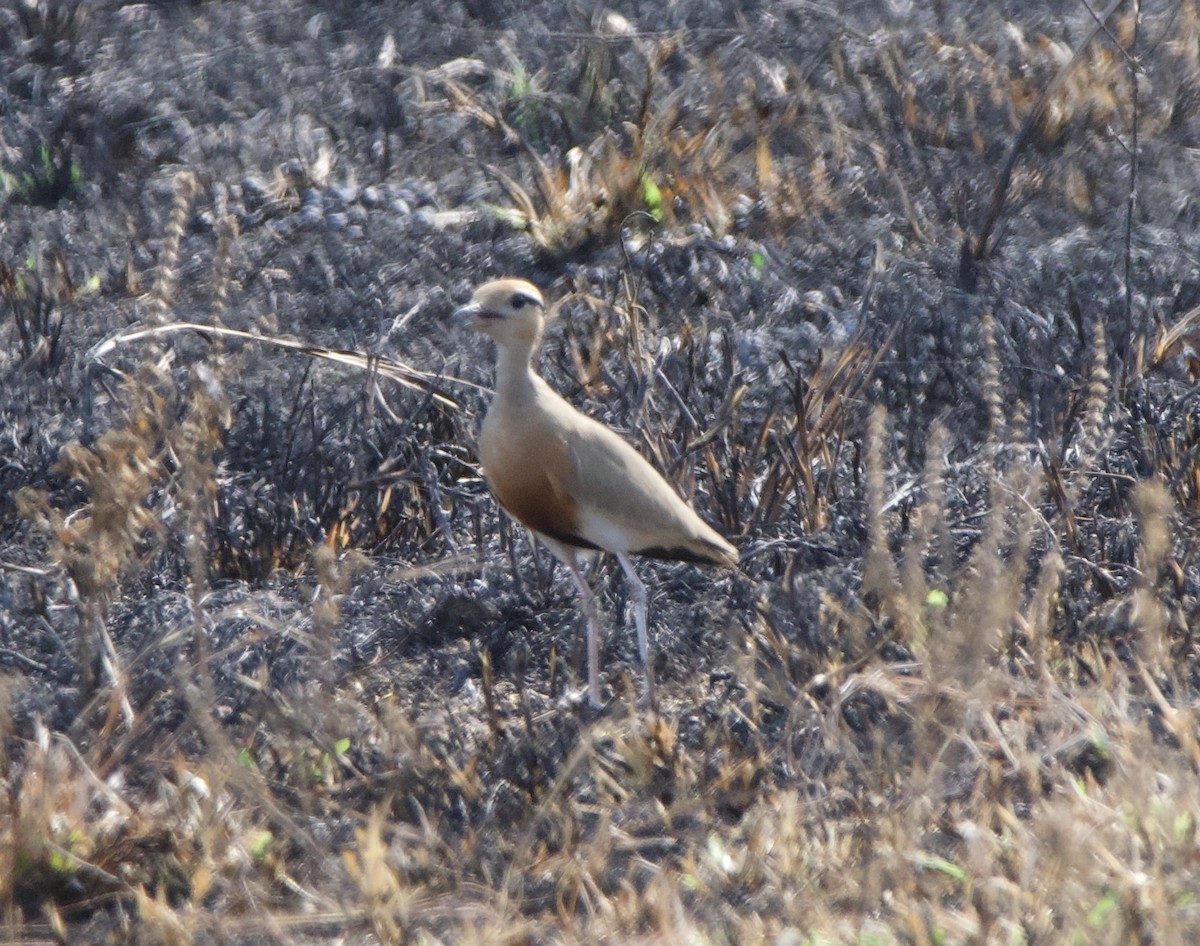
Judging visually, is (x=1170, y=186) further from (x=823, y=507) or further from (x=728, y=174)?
(x=823, y=507)

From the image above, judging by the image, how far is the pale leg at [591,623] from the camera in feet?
13.8

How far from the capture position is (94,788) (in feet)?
11.7

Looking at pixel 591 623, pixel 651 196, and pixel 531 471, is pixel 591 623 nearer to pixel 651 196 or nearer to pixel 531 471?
pixel 531 471

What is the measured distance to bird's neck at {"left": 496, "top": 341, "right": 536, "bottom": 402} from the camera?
4.24 metres

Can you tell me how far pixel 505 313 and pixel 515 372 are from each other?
0.16 meters

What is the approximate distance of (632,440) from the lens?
4949mm

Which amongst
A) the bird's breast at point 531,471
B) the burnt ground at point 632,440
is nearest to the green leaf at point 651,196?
the burnt ground at point 632,440

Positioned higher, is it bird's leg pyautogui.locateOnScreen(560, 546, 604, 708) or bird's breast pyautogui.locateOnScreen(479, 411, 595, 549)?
bird's breast pyautogui.locateOnScreen(479, 411, 595, 549)

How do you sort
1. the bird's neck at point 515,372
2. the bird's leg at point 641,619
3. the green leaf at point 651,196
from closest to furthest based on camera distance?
the bird's leg at point 641,619, the bird's neck at point 515,372, the green leaf at point 651,196

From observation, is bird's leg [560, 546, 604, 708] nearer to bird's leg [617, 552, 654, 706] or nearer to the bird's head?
bird's leg [617, 552, 654, 706]

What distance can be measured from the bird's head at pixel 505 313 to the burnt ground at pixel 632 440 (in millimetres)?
652

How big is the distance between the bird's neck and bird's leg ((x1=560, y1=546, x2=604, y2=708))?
1.48 ft

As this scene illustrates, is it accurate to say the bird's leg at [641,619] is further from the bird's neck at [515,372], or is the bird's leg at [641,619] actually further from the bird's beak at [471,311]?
the bird's beak at [471,311]

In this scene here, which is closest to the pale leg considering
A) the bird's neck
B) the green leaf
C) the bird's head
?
the bird's neck
